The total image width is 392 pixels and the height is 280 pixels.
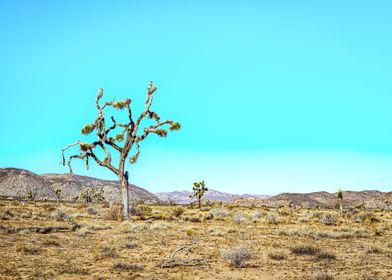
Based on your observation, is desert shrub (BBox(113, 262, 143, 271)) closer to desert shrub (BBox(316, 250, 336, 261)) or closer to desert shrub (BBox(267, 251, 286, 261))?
desert shrub (BBox(267, 251, 286, 261))

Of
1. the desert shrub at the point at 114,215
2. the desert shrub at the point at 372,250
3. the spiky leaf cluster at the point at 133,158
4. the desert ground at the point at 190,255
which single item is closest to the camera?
the desert ground at the point at 190,255

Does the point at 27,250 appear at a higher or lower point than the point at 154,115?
lower

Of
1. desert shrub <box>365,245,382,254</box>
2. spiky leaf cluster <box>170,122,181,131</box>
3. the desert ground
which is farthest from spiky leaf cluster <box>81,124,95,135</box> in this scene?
desert shrub <box>365,245,382,254</box>

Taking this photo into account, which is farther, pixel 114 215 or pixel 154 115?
pixel 114 215

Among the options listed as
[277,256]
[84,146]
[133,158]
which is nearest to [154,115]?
[133,158]

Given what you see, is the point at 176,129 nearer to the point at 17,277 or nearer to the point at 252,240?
the point at 252,240

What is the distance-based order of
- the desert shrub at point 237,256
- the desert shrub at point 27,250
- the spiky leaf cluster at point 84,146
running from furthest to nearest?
the spiky leaf cluster at point 84,146 < the desert shrub at point 27,250 < the desert shrub at point 237,256

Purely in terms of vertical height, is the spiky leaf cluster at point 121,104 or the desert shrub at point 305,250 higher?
the spiky leaf cluster at point 121,104

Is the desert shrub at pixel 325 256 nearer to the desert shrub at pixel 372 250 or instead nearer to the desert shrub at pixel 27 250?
the desert shrub at pixel 372 250

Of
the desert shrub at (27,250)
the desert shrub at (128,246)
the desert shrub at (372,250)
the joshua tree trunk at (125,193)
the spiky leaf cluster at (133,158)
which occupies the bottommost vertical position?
the desert shrub at (372,250)

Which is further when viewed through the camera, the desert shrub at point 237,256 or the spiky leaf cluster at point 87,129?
Result: the spiky leaf cluster at point 87,129

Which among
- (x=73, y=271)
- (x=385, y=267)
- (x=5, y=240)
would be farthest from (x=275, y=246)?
(x=5, y=240)

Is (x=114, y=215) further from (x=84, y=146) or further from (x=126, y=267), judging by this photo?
(x=126, y=267)

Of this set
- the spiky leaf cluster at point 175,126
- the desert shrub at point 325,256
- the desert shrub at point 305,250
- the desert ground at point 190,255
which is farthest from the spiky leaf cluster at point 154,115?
the desert shrub at point 325,256
